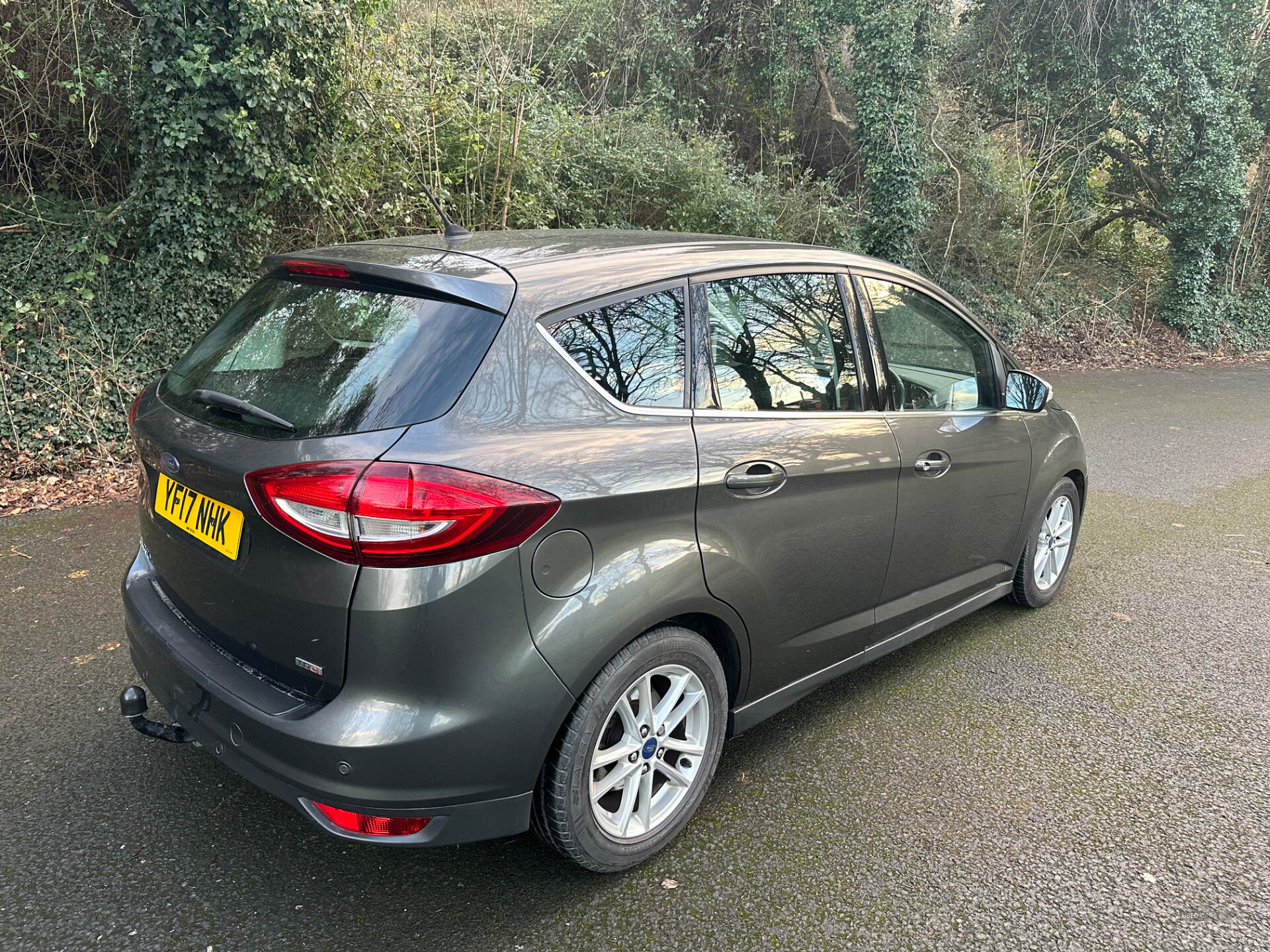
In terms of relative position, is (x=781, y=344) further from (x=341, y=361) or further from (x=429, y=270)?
(x=341, y=361)

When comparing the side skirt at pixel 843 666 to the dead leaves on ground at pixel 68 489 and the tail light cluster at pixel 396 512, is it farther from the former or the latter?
the dead leaves on ground at pixel 68 489

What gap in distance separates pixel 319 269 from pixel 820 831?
216 centimetres

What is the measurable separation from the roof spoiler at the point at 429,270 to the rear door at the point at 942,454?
4.69 feet

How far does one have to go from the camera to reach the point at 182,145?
6066mm

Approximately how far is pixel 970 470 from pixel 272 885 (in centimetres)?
267

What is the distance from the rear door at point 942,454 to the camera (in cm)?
306

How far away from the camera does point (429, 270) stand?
2.26 m

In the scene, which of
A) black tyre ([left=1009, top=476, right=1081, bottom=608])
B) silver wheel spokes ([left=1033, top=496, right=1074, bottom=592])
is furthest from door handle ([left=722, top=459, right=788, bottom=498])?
silver wheel spokes ([left=1033, top=496, right=1074, bottom=592])

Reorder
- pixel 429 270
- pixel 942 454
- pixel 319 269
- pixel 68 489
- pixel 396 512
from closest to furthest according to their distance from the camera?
pixel 396 512 → pixel 429 270 → pixel 319 269 → pixel 942 454 → pixel 68 489

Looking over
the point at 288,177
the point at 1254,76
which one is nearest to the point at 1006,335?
the point at 1254,76

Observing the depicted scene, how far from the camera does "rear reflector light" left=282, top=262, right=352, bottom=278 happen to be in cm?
239

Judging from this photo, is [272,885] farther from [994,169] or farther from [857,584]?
[994,169]

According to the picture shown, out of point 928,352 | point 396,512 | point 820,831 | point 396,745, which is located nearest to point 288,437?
point 396,512

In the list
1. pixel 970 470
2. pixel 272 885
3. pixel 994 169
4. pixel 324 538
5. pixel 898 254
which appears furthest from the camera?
pixel 994 169
